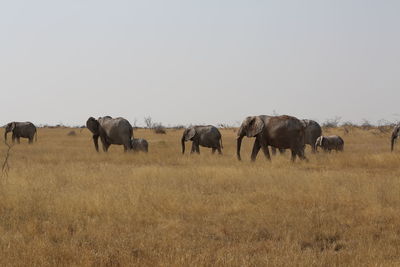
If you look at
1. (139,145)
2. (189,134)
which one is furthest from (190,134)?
(139,145)

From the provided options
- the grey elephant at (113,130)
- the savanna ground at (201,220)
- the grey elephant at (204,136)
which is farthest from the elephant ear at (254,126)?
Result: the grey elephant at (113,130)

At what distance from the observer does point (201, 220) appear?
689cm

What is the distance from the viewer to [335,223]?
662cm

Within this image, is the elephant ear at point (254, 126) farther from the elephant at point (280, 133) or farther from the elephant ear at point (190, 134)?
the elephant ear at point (190, 134)

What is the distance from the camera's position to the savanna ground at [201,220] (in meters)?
5.03

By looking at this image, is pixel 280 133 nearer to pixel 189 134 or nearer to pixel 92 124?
pixel 189 134

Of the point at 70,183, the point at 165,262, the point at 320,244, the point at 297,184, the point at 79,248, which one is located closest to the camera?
the point at 165,262

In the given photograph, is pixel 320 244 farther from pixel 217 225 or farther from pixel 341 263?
pixel 217 225

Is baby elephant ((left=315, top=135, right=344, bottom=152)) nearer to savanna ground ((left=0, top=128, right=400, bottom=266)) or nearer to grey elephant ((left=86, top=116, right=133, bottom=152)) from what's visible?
grey elephant ((left=86, top=116, right=133, bottom=152))

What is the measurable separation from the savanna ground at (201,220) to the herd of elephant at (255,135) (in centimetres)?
481

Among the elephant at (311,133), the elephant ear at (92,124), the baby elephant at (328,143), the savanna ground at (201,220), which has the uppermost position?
the elephant ear at (92,124)

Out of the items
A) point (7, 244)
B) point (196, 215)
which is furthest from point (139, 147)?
point (7, 244)

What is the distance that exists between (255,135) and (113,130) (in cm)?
704

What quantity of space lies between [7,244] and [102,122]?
15573 mm
